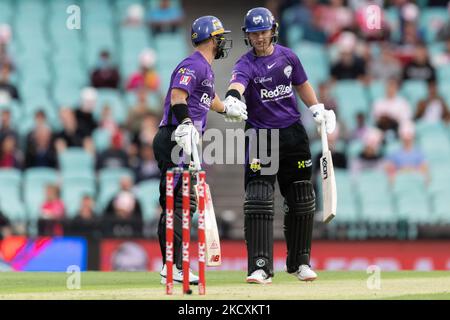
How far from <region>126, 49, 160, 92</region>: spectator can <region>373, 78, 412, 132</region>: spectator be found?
358 centimetres

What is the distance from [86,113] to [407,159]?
4.91 metres

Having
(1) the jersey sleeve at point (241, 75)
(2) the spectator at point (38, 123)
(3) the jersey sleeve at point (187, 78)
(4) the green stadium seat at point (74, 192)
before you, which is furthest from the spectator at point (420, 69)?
(3) the jersey sleeve at point (187, 78)

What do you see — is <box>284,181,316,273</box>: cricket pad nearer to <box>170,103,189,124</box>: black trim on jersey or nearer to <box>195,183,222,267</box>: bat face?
A: <box>170,103,189,124</box>: black trim on jersey

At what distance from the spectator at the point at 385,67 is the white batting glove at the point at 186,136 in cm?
1147

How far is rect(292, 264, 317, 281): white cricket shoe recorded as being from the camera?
11812mm

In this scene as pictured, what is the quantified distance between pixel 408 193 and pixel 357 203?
764 millimetres

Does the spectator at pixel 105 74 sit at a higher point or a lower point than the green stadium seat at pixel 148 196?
higher

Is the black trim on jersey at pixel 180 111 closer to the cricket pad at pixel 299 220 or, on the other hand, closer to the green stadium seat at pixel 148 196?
the cricket pad at pixel 299 220

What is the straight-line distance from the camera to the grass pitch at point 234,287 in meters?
Answer: 10.1

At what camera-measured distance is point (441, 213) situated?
61.6ft

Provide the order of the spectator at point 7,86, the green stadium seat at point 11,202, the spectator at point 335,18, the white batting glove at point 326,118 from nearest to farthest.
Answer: the white batting glove at point 326,118 → the green stadium seat at point 11,202 → the spectator at point 7,86 → the spectator at point 335,18

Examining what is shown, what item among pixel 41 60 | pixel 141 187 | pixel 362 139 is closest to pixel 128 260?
pixel 141 187

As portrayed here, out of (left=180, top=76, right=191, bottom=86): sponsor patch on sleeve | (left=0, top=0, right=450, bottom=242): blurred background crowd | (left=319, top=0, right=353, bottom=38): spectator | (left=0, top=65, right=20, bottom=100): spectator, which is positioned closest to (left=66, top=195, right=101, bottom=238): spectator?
(left=0, top=0, right=450, bottom=242): blurred background crowd

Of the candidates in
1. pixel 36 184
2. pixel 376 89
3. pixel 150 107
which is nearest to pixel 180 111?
pixel 36 184
